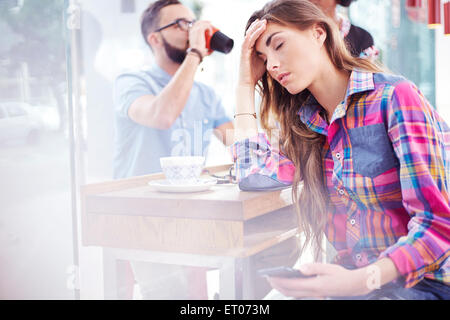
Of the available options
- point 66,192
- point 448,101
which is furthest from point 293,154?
point 448,101

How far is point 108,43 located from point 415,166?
84 centimetres

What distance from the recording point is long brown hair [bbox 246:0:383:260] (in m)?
0.91

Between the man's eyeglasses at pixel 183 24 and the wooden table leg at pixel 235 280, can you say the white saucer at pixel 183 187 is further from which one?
the man's eyeglasses at pixel 183 24

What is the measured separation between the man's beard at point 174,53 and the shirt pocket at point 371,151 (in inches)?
25.1

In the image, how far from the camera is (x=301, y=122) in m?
0.99

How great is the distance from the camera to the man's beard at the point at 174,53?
131 centimetres

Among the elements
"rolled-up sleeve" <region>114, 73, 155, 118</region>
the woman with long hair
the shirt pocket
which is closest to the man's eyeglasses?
"rolled-up sleeve" <region>114, 73, 155, 118</region>

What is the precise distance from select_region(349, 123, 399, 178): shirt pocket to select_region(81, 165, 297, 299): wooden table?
0.62 ft

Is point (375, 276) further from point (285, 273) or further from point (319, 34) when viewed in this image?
point (319, 34)

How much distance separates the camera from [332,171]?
36.4 inches

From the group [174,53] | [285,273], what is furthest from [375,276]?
[174,53]

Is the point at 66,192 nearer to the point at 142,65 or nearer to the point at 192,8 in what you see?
the point at 142,65

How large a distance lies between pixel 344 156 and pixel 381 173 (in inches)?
3.3

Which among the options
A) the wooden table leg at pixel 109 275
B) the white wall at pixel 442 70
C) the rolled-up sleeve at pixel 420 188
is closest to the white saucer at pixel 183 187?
the wooden table leg at pixel 109 275
